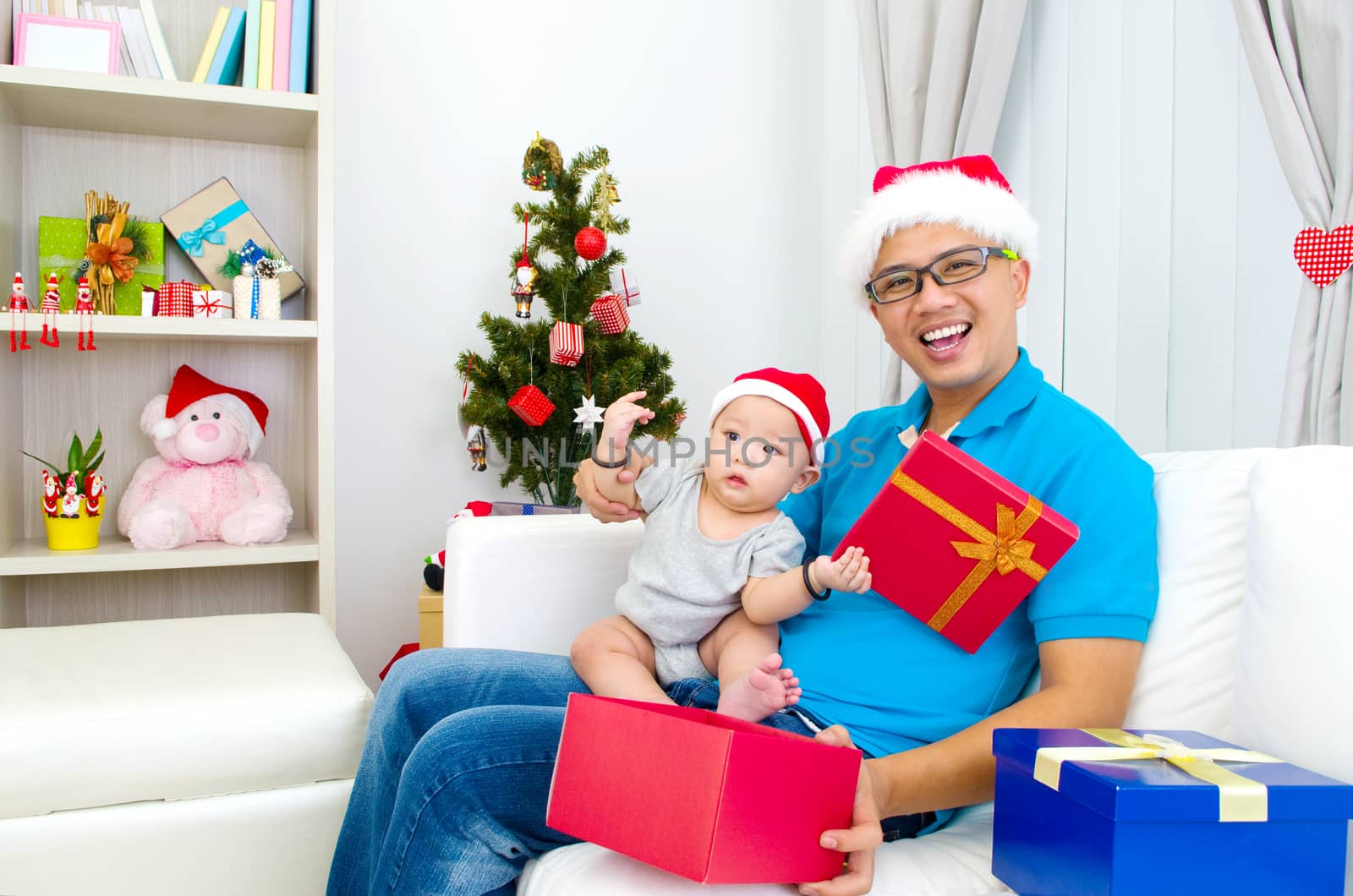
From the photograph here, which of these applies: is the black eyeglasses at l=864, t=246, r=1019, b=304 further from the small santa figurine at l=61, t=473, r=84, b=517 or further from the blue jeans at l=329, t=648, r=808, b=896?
the small santa figurine at l=61, t=473, r=84, b=517

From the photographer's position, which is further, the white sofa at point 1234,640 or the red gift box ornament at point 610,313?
the red gift box ornament at point 610,313

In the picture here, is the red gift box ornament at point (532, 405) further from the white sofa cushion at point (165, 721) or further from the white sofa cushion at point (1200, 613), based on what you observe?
the white sofa cushion at point (1200, 613)

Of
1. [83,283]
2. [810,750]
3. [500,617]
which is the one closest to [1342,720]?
[810,750]

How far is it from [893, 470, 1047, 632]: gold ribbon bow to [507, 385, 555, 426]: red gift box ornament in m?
1.64

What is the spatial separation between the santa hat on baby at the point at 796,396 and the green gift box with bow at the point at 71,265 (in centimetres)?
182

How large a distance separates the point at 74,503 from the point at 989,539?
2201 mm

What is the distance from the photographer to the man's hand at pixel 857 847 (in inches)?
32.6

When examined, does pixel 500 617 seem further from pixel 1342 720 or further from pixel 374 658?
pixel 374 658

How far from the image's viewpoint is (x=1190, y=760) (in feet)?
2.51

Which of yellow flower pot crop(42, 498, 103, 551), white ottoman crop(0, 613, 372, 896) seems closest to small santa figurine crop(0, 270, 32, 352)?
yellow flower pot crop(42, 498, 103, 551)

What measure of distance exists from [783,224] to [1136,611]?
8.23 feet

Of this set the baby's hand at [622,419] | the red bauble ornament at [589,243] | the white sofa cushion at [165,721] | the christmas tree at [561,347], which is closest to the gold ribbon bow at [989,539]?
the baby's hand at [622,419]

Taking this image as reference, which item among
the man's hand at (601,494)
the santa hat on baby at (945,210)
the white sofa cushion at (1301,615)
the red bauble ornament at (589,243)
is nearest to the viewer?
the white sofa cushion at (1301,615)

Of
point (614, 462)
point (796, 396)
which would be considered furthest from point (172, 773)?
point (796, 396)
